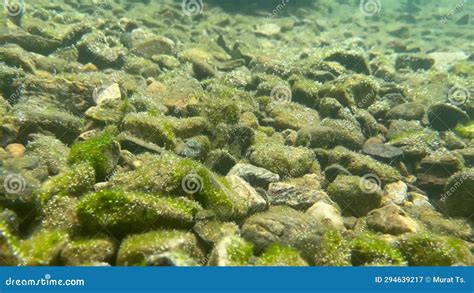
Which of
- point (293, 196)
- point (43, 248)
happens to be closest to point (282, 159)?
point (293, 196)

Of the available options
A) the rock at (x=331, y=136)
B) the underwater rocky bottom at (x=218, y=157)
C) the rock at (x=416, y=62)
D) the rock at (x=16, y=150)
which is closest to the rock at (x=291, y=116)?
the underwater rocky bottom at (x=218, y=157)

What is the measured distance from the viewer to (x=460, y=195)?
8.03 m

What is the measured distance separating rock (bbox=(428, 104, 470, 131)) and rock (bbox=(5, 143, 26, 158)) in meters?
11.1

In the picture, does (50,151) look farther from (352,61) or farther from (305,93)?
(352,61)

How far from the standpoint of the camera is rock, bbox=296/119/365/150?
32.4 feet

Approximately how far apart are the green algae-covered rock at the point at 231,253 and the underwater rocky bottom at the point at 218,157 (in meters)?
0.02

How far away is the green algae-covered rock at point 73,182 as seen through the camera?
20.3 feet

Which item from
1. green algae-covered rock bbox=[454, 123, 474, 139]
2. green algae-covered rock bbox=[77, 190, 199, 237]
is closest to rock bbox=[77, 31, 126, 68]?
green algae-covered rock bbox=[77, 190, 199, 237]

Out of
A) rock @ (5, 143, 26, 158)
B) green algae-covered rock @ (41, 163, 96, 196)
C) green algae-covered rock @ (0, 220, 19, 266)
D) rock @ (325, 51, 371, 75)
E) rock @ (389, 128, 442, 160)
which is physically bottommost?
rock @ (5, 143, 26, 158)

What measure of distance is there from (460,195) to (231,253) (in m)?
5.32

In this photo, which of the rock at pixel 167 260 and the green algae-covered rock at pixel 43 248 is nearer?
the rock at pixel 167 260

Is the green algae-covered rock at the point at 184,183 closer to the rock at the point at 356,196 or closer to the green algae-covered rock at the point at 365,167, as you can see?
the rock at the point at 356,196

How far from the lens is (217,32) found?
20984mm

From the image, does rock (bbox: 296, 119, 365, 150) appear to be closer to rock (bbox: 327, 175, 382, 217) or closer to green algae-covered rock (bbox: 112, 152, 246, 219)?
rock (bbox: 327, 175, 382, 217)
